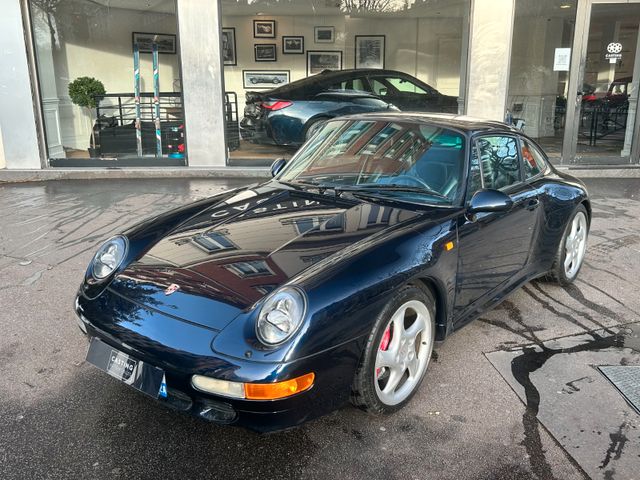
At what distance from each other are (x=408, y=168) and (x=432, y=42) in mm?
7478

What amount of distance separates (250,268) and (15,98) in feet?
27.9

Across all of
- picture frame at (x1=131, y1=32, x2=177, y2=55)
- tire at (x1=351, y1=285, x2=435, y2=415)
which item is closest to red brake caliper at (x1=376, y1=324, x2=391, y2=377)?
tire at (x1=351, y1=285, x2=435, y2=415)

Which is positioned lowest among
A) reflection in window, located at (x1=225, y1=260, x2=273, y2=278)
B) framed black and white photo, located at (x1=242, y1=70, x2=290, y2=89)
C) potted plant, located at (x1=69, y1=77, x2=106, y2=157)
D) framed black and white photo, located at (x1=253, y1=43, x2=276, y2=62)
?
reflection in window, located at (x1=225, y1=260, x2=273, y2=278)

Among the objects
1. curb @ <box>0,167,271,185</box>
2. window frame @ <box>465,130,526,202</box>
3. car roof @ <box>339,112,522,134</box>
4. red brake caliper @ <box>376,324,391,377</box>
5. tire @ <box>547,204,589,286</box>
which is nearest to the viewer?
red brake caliper @ <box>376,324,391,377</box>

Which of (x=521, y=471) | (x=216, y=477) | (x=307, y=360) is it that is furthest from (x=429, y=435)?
(x=216, y=477)

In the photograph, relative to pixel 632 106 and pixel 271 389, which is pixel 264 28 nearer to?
pixel 632 106

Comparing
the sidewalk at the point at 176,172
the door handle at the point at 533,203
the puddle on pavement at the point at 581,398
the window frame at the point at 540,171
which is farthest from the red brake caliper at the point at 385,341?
the sidewalk at the point at 176,172

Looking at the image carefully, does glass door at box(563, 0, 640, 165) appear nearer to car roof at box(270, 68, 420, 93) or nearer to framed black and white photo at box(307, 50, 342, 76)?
car roof at box(270, 68, 420, 93)

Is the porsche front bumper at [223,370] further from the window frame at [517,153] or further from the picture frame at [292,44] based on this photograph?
the picture frame at [292,44]

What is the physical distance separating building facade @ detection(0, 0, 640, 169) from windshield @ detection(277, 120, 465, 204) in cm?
600

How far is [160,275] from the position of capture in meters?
2.79

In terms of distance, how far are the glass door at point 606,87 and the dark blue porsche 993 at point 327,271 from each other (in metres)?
6.40

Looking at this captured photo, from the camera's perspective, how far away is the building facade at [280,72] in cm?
936

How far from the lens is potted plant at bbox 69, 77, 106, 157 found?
1016cm
